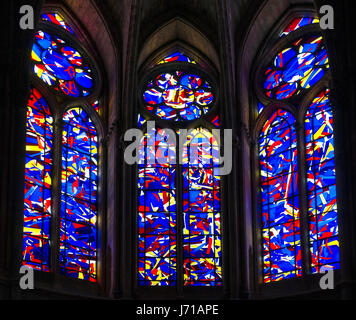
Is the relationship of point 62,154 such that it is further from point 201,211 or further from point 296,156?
point 296,156

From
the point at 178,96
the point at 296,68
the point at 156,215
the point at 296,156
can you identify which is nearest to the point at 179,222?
the point at 156,215

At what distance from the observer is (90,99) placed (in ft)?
73.3

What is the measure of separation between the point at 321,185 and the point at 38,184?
578cm

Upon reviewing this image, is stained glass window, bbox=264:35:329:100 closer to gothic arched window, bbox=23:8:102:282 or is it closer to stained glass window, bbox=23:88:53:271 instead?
gothic arched window, bbox=23:8:102:282

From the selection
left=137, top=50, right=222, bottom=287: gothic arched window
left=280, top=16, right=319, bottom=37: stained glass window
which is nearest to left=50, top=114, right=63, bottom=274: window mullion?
left=137, top=50, right=222, bottom=287: gothic arched window

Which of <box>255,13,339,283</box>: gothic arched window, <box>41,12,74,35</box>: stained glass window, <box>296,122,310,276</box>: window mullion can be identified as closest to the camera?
<box>296,122,310,276</box>: window mullion

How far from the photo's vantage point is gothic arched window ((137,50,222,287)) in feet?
69.6

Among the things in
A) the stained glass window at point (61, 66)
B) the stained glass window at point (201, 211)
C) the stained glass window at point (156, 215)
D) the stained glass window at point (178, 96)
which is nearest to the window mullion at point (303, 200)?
the stained glass window at point (201, 211)

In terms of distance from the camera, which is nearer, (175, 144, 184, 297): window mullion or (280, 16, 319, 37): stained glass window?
(175, 144, 184, 297): window mullion

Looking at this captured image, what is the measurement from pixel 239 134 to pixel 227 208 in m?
1.77

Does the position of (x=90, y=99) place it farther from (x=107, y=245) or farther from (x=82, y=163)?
(x=107, y=245)

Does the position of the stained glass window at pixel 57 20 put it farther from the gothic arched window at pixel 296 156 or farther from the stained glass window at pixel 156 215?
the gothic arched window at pixel 296 156

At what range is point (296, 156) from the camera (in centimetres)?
2125

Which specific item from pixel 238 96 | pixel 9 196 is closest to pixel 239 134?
pixel 238 96
